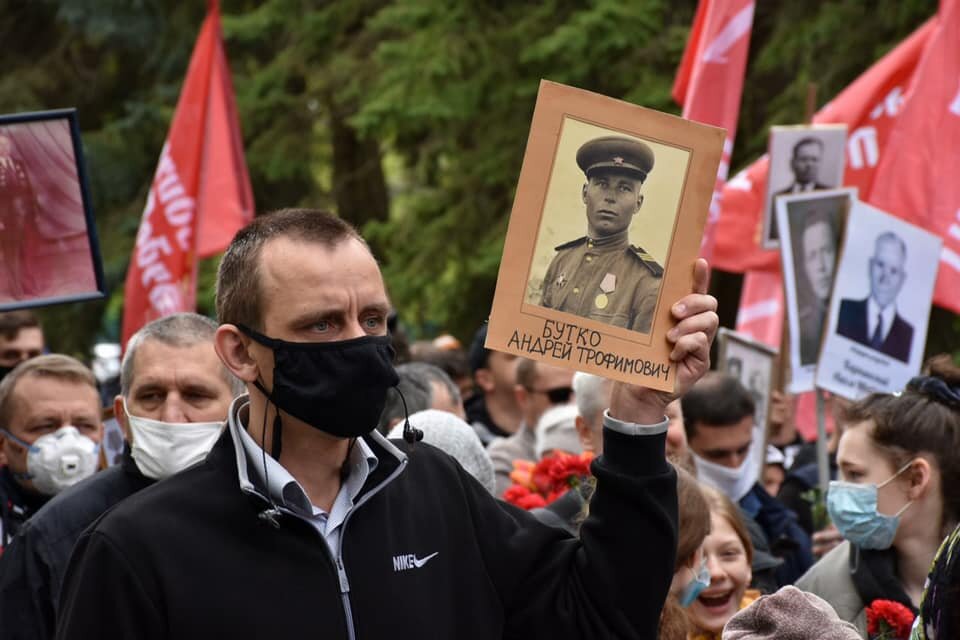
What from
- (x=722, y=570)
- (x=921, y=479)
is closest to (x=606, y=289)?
(x=722, y=570)

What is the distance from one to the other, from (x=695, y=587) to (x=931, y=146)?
15.9 ft

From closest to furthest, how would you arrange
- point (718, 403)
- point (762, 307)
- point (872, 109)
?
point (718, 403)
point (872, 109)
point (762, 307)

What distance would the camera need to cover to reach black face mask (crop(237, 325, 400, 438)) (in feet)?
9.14

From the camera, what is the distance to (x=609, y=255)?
2.93 m

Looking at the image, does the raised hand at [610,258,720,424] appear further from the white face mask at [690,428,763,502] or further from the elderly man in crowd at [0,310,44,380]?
the elderly man in crowd at [0,310,44,380]

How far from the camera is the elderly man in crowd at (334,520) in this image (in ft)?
8.72

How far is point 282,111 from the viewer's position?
1673cm

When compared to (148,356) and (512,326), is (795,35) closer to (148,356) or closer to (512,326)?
(148,356)

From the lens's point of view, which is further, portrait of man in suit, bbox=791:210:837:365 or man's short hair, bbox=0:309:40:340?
man's short hair, bbox=0:309:40:340

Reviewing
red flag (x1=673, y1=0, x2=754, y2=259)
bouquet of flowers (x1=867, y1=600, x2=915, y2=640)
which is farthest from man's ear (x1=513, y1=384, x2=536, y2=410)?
bouquet of flowers (x1=867, y1=600, x2=915, y2=640)

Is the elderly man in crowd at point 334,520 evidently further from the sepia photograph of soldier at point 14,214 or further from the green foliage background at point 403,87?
the green foliage background at point 403,87

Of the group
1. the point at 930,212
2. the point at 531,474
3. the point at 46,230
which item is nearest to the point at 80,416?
the point at 46,230

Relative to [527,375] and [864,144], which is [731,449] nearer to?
[527,375]

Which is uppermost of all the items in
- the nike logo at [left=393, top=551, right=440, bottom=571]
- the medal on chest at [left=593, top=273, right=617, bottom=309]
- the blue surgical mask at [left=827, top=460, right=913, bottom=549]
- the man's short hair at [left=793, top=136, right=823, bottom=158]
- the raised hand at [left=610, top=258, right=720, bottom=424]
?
the man's short hair at [left=793, top=136, right=823, bottom=158]
